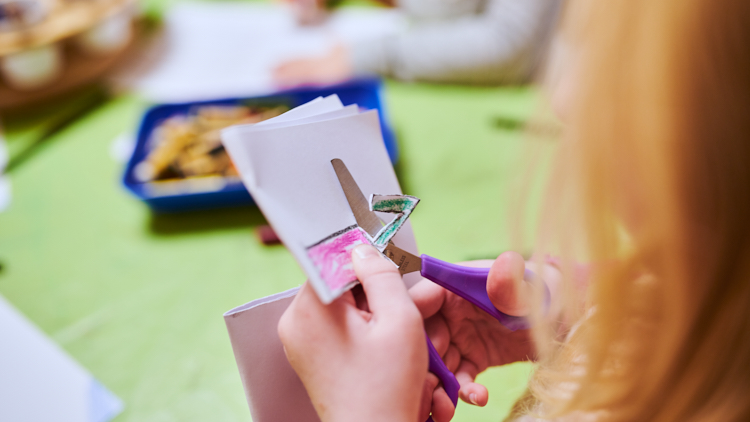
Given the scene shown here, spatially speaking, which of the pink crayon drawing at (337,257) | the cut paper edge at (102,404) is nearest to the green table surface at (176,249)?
the cut paper edge at (102,404)

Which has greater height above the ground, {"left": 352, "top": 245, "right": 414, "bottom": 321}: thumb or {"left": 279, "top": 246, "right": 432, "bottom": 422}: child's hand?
{"left": 352, "top": 245, "right": 414, "bottom": 321}: thumb

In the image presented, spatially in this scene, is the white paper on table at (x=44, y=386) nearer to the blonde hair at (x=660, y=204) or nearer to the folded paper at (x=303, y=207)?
the folded paper at (x=303, y=207)

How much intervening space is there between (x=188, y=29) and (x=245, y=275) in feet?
2.19

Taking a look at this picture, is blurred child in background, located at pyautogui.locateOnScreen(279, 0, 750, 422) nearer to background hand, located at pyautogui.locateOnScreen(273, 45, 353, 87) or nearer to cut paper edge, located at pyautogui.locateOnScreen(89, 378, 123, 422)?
cut paper edge, located at pyautogui.locateOnScreen(89, 378, 123, 422)

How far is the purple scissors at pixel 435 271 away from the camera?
279mm

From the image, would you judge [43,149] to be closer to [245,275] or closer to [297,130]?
[245,275]

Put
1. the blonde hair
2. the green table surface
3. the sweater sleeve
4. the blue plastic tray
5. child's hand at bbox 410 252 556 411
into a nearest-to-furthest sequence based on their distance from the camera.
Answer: the blonde hair < child's hand at bbox 410 252 556 411 < the green table surface < the blue plastic tray < the sweater sleeve

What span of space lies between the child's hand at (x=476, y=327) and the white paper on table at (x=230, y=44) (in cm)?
49

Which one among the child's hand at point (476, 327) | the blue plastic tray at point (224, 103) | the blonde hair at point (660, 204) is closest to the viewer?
the blonde hair at point (660, 204)

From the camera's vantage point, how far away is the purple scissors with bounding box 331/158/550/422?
0.28 meters

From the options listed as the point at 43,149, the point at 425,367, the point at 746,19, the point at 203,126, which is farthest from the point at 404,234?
the point at 43,149

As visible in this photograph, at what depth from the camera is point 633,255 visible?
238 millimetres

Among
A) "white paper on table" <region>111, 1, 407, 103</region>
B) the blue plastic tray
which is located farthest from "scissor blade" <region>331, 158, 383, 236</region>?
"white paper on table" <region>111, 1, 407, 103</region>

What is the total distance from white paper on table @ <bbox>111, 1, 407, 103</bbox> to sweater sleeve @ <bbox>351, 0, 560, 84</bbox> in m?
0.07
